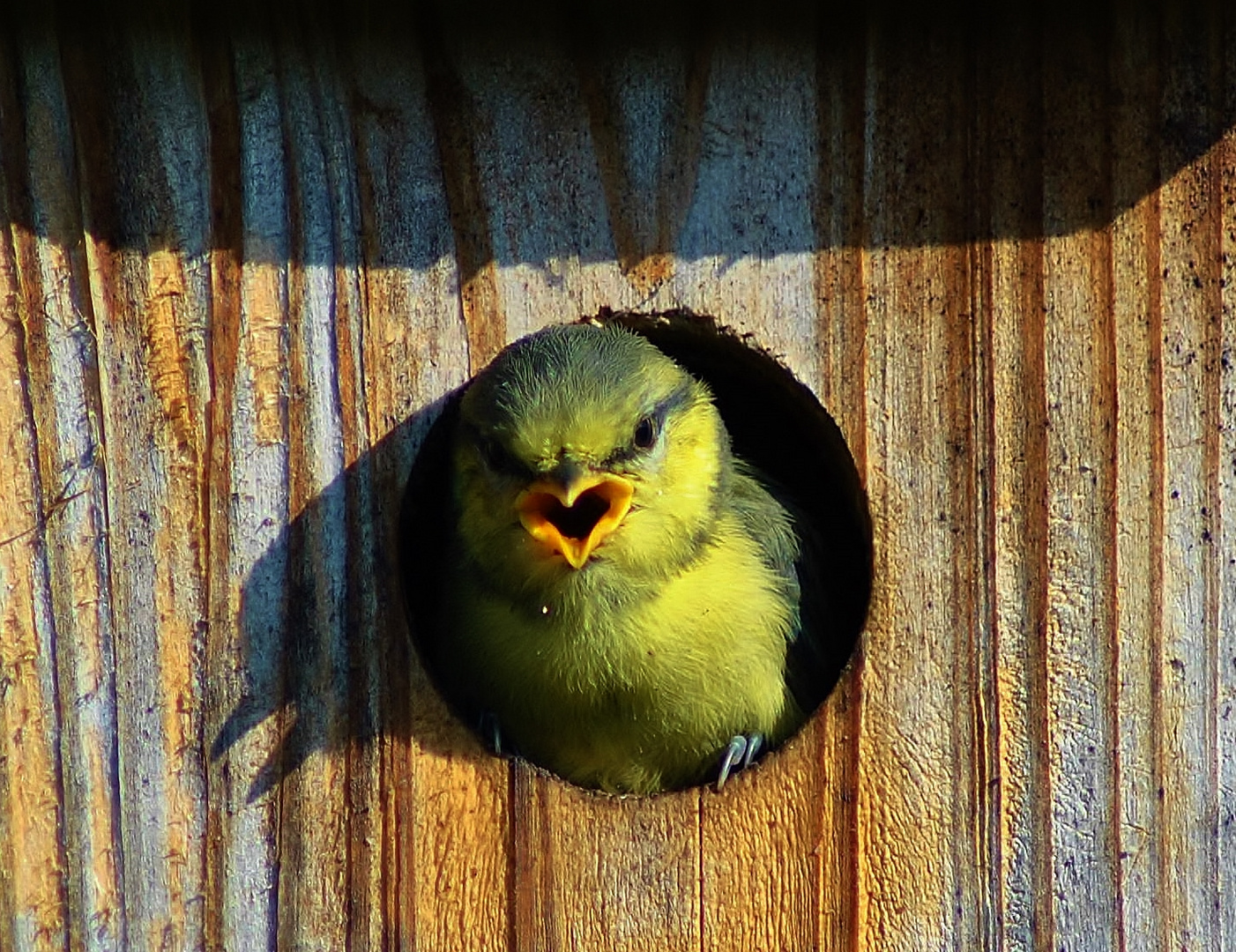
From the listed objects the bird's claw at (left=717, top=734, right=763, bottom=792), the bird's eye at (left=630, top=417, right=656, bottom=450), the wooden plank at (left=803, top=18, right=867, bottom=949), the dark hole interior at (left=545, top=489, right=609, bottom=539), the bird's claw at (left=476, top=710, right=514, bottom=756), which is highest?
the wooden plank at (left=803, top=18, right=867, bottom=949)

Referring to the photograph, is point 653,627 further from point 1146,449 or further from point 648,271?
point 1146,449

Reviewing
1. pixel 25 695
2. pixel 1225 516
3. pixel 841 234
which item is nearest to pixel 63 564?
pixel 25 695

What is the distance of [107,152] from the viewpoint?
262 cm

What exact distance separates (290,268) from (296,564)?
1.43 feet

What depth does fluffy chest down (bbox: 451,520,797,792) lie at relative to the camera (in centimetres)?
291

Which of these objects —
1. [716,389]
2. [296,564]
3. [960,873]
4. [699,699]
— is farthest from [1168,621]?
[296,564]

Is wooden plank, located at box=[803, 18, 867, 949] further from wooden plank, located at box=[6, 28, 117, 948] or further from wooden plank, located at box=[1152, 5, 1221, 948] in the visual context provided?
wooden plank, located at box=[6, 28, 117, 948]

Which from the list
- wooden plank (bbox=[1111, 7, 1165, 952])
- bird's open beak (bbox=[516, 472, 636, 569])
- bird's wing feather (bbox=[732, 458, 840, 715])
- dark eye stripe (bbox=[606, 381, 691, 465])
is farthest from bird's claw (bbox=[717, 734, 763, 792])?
wooden plank (bbox=[1111, 7, 1165, 952])

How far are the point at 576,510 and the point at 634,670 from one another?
31 centimetres

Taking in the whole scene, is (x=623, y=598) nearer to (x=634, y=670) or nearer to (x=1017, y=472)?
(x=634, y=670)

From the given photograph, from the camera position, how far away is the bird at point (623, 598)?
272 cm

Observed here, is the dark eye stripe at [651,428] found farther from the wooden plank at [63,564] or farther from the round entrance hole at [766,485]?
the wooden plank at [63,564]

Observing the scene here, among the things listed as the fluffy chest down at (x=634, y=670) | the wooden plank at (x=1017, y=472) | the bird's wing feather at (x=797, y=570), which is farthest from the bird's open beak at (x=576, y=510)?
the wooden plank at (x=1017, y=472)

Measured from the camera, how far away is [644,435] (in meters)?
2.77
